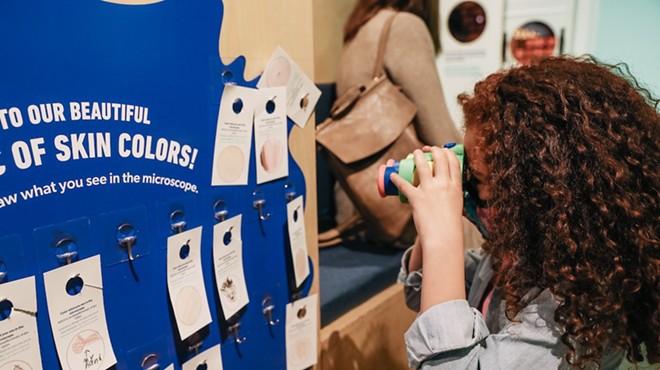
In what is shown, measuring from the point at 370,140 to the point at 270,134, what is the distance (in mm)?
555

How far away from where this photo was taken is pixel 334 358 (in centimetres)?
107

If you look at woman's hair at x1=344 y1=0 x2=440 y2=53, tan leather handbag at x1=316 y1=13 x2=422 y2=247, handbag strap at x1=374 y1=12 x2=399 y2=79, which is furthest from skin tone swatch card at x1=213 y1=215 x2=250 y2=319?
woman's hair at x1=344 y1=0 x2=440 y2=53

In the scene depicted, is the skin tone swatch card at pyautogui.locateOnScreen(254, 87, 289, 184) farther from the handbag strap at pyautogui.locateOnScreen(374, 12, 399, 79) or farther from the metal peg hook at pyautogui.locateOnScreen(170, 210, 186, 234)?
the handbag strap at pyautogui.locateOnScreen(374, 12, 399, 79)

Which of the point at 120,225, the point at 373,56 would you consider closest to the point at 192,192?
the point at 120,225

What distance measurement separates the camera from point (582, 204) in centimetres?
65

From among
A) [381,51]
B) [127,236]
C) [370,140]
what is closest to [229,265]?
[127,236]

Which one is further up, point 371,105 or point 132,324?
point 371,105

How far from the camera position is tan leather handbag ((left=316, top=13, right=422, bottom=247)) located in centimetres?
129

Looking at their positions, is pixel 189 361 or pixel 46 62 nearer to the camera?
pixel 46 62

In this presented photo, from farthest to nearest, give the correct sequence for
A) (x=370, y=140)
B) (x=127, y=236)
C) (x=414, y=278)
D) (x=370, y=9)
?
(x=370, y=9), (x=370, y=140), (x=414, y=278), (x=127, y=236)

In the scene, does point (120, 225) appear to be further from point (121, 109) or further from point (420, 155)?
point (420, 155)

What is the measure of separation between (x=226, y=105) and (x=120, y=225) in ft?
0.72

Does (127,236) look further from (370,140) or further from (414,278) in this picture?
(370,140)

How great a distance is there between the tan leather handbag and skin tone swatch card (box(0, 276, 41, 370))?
0.86 meters
